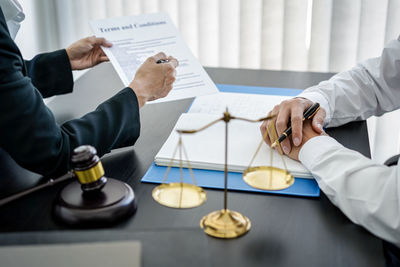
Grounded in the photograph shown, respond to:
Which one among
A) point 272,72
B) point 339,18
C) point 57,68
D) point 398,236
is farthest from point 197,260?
point 339,18

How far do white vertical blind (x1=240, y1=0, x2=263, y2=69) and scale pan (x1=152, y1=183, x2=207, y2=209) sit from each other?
1.68 meters

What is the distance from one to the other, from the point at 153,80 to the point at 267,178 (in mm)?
540

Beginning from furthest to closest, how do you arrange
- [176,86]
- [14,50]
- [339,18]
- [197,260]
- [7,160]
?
[339,18] → [176,86] → [7,160] → [14,50] → [197,260]

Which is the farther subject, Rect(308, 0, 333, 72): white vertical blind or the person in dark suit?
Rect(308, 0, 333, 72): white vertical blind

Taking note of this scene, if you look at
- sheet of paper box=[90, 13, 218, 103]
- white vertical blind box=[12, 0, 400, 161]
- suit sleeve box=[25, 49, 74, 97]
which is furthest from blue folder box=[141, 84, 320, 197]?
white vertical blind box=[12, 0, 400, 161]

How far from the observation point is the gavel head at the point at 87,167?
2.97 feet

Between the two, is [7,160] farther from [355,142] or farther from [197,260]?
[355,142]

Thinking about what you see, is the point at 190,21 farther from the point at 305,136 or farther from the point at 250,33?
the point at 305,136

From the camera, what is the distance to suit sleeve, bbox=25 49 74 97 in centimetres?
152

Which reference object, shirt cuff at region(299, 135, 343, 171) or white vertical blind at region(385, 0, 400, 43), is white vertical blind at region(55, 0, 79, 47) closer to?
white vertical blind at region(385, 0, 400, 43)

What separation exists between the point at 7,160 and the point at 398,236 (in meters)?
0.88

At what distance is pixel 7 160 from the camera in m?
1.21

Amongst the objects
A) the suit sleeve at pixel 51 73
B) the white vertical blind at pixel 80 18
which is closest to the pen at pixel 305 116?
the suit sleeve at pixel 51 73

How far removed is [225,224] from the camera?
0.91 meters
